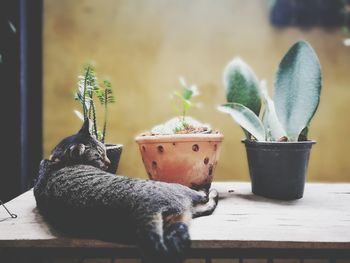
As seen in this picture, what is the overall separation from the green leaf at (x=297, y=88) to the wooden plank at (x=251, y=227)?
0.20 m

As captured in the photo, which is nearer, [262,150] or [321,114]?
[262,150]

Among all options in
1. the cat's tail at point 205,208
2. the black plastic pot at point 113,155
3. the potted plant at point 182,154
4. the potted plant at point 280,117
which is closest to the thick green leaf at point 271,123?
the potted plant at point 280,117

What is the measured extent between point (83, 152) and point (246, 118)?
0.43m

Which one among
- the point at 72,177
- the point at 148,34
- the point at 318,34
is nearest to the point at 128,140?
the point at 148,34

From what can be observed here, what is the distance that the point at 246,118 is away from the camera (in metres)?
0.88

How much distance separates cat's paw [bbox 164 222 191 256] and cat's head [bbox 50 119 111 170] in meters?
0.34

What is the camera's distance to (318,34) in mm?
1638

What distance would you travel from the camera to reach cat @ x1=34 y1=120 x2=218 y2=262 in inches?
22.4

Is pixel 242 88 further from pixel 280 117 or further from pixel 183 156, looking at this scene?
pixel 183 156

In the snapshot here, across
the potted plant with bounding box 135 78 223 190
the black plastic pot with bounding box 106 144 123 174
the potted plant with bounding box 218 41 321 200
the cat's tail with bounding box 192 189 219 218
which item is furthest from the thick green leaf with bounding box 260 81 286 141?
the black plastic pot with bounding box 106 144 123 174

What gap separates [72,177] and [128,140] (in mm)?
917

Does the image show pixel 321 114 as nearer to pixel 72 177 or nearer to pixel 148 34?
pixel 148 34

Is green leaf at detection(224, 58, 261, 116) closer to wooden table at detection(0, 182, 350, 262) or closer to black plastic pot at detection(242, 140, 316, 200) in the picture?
black plastic pot at detection(242, 140, 316, 200)

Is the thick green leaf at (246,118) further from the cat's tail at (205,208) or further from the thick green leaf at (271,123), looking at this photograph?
the cat's tail at (205,208)
